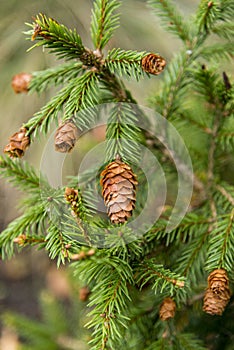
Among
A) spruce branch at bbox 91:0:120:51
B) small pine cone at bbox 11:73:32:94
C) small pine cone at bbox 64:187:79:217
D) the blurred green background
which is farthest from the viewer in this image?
the blurred green background

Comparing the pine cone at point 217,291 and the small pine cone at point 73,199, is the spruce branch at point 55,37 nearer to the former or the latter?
the small pine cone at point 73,199

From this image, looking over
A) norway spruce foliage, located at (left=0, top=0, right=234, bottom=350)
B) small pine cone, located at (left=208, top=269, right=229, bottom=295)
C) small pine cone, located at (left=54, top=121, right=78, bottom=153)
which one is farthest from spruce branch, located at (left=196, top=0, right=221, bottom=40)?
small pine cone, located at (left=208, top=269, right=229, bottom=295)

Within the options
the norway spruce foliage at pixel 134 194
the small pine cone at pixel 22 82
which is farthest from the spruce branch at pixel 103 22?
the small pine cone at pixel 22 82

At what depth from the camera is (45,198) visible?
70 cm

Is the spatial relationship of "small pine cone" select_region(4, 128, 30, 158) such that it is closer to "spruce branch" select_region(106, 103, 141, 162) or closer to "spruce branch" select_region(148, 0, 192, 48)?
"spruce branch" select_region(106, 103, 141, 162)

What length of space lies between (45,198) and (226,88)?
382mm

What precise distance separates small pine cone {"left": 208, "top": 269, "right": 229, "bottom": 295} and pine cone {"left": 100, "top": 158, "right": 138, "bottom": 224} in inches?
6.5

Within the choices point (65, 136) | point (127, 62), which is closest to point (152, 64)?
point (127, 62)

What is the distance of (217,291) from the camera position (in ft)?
2.15

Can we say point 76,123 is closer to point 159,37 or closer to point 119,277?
point 119,277

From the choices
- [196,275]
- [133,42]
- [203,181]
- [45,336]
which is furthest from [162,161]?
[133,42]

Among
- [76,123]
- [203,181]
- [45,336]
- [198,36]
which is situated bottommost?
[45,336]

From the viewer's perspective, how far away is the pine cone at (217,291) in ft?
2.12

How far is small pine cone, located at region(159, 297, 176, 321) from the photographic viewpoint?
719 millimetres
